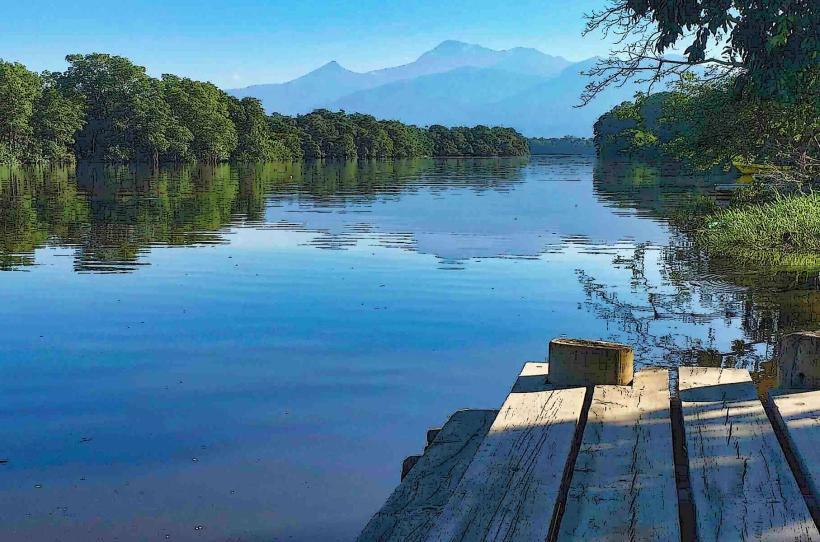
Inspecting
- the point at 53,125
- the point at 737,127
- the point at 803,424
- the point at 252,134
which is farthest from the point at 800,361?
the point at 252,134

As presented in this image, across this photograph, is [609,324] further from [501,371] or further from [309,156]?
[309,156]

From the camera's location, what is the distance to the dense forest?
98.3 metres

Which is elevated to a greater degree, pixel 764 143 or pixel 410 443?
pixel 764 143

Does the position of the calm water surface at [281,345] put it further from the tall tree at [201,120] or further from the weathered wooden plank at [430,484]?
the tall tree at [201,120]

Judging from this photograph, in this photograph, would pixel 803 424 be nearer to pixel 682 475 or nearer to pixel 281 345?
pixel 682 475

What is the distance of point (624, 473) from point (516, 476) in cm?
50

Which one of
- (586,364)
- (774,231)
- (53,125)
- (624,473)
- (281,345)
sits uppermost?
(53,125)

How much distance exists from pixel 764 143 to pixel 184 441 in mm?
24623

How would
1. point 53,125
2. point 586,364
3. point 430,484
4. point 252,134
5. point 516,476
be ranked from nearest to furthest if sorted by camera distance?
point 516,476 → point 430,484 → point 586,364 → point 53,125 → point 252,134

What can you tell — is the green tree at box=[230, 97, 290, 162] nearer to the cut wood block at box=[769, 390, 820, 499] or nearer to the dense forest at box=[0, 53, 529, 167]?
the dense forest at box=[0, 53, 529, 167]

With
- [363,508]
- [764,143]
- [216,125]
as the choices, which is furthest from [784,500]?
[216,125]

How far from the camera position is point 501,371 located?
405 inches

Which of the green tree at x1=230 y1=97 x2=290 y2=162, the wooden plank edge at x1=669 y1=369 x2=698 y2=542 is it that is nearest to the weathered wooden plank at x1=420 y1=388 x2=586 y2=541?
the wooden plank edge at x1=669 y1=369 x2=698 y2=542

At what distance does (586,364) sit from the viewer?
5.43 meters
